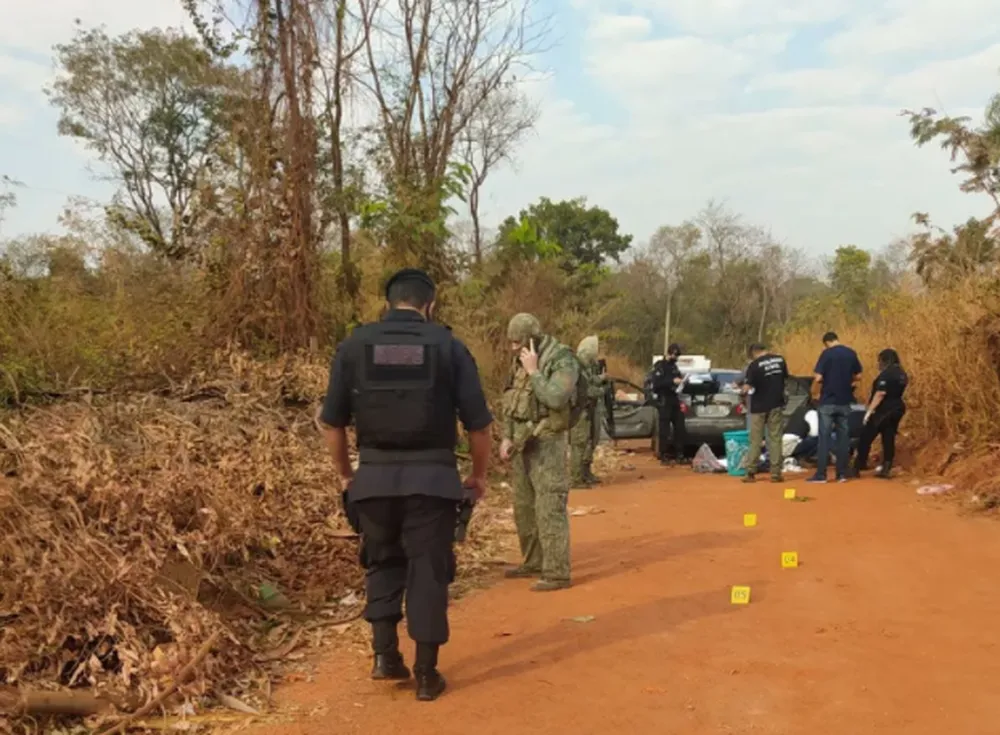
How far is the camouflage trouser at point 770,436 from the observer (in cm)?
1173

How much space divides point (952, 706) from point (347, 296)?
10.2m

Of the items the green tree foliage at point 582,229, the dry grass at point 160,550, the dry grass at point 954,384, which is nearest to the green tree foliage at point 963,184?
the dry grass at point 954,384

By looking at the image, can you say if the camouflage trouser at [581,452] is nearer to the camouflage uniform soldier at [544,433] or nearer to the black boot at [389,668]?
the camouflage uniform soldier at [544,433]

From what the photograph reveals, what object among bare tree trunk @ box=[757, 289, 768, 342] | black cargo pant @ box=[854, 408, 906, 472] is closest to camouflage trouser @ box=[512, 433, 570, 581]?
black cargo pant @ box=[854, 408, 906, 472]

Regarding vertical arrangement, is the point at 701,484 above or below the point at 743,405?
below

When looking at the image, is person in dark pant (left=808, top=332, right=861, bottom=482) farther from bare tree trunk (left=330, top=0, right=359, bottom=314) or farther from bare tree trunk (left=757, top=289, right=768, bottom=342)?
bare tree trunk (left=757, top=289, right=768, bottom=342)

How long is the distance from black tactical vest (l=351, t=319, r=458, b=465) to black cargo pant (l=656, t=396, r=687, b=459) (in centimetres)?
985

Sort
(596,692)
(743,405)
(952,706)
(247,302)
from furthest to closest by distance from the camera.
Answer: (743,405)
(247,302)
(596,692)
(952,706)

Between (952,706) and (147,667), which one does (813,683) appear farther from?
(147,667)

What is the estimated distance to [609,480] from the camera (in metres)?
12.7

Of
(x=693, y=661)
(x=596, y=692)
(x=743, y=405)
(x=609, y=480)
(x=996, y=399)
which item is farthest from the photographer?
(x=743, y=405)

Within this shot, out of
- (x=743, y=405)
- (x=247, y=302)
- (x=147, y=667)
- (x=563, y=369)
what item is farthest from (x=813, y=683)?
(x=743, y=405)

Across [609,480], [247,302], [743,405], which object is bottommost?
[609,480]

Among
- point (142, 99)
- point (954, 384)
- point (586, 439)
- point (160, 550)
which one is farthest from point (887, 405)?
point (142, 99)
